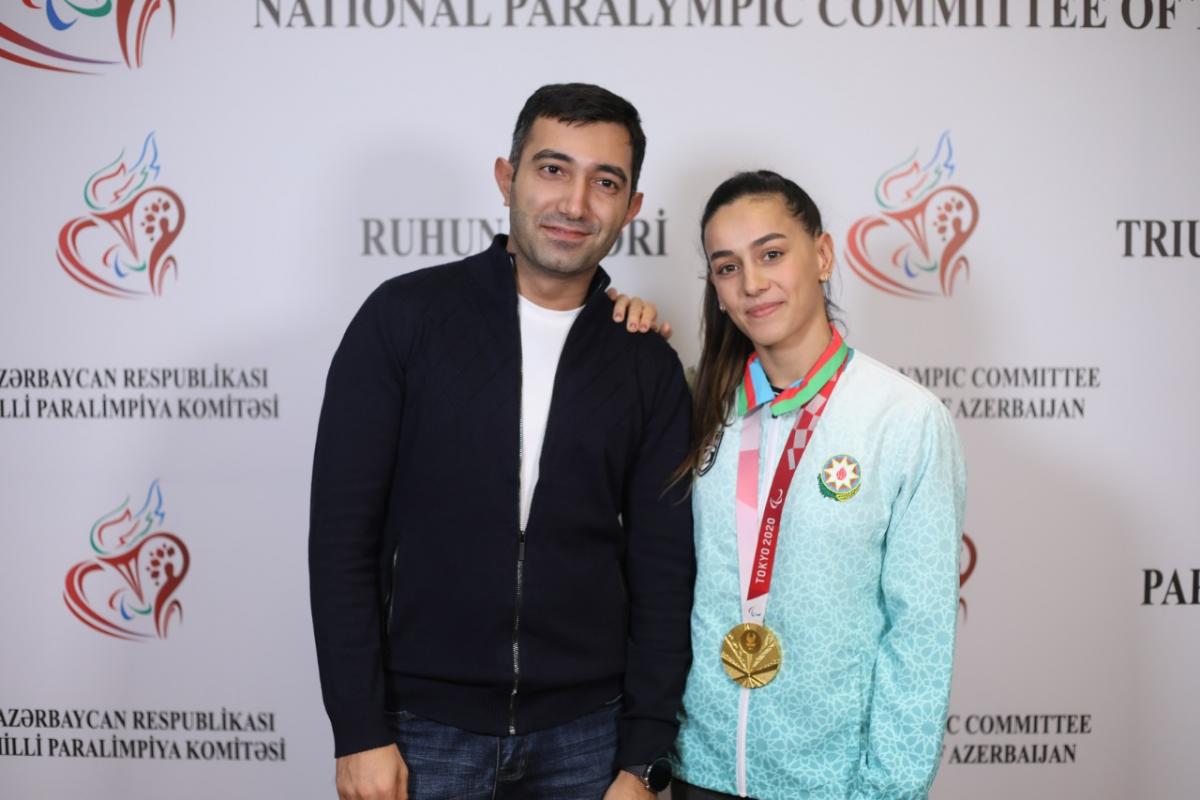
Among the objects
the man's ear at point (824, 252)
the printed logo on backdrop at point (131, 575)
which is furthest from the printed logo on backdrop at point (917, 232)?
the printed logo on backdrop at point (131, 575)

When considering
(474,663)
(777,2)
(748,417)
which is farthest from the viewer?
(777,2)

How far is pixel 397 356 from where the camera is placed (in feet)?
5.23

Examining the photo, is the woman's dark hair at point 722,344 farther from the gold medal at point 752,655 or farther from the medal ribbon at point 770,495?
the gold medal at point 752,655

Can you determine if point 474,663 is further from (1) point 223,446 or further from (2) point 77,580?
(2) point 77,580

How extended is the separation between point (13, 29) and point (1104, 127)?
9.10 ft

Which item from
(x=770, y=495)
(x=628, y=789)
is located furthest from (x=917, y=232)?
(x=628, y=789)

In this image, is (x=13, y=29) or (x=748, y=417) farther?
(x=13, y=29)

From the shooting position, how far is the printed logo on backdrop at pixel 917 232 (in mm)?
2424

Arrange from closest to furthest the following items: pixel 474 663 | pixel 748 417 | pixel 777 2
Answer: pixel 474 663, pixel 748 417, pixel 777 2

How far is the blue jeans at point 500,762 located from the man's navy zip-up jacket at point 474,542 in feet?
0.09

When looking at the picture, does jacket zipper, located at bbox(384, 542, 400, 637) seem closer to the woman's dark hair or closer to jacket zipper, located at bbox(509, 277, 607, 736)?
jacket zipper, located at bbox(509, 277, 607, 736)

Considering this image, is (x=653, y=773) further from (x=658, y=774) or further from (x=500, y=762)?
(x=500, y=762)

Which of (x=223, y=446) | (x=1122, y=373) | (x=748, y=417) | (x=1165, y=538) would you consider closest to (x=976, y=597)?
(x=1165, y=538)

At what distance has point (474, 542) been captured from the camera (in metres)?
1.58
